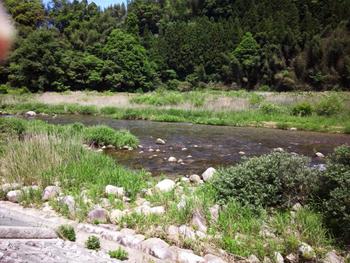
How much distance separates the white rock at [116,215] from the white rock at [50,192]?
1.35 m

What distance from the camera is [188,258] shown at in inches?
188

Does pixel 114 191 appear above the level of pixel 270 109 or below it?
above

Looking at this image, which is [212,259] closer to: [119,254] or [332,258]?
[119,254]

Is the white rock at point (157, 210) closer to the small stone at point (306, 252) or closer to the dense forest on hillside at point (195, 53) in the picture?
the small stone at point (306, 252)

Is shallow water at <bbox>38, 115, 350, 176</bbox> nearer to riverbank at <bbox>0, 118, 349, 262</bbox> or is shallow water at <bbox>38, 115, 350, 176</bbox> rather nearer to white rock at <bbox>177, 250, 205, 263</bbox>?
riverbank at <bbox>0, 118, 349, 262</bbox>

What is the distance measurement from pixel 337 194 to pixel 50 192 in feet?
15.7

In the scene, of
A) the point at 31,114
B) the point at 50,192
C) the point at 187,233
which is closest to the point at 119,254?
the point at 187,233

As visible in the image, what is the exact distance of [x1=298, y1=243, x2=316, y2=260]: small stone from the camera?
493 centimetres

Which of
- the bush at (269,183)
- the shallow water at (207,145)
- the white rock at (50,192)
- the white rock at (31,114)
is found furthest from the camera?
the white rock at (31,114)

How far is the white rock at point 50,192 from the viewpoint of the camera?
6797 millimetres

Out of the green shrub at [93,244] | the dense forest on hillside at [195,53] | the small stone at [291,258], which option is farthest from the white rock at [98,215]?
the dense forest on hillside at [195,53]

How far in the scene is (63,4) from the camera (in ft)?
267

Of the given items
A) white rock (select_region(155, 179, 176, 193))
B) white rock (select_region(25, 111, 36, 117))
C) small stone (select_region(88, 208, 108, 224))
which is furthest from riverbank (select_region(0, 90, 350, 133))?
small stone (select_region(88, 208, 108, 224))

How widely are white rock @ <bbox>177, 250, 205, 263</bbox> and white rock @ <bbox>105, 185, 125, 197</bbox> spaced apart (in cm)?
236
